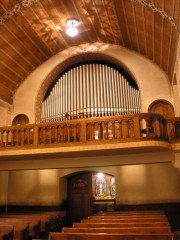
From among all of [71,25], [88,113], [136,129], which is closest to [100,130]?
[136,129]

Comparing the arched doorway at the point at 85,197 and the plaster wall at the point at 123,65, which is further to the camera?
the arched doorway at the point at 85,197

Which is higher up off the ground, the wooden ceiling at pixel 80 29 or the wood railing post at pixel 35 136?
the wooden ceiling at pixel 80 29

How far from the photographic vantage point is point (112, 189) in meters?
13.7

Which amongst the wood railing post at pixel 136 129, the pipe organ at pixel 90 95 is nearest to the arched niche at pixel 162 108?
the pipe organ at pixel 90 95

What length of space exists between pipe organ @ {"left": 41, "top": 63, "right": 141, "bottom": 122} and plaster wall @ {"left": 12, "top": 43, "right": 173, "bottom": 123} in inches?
17.0

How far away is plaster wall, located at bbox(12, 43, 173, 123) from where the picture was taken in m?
10.6

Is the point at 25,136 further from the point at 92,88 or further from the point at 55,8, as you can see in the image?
the point at 55,8

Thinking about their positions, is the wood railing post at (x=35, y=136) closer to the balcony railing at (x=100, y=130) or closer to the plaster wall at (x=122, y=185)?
the balcony railing at (x=100, y=130)

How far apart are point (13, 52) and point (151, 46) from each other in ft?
16.7

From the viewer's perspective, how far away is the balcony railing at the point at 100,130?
25.0ft

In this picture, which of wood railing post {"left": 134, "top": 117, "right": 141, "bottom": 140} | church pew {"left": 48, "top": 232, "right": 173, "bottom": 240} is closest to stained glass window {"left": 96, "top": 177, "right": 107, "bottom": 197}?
wood railing post {"left": 134, "top": 117, "right": 141, "bottom": 140}

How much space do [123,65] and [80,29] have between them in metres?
2.27

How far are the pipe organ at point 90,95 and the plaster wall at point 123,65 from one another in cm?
43

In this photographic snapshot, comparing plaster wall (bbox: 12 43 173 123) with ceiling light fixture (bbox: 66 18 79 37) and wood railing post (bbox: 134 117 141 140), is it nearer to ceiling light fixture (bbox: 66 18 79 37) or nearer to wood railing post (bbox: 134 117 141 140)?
ceiling light fixture (bbox: 66 18 79 37)
